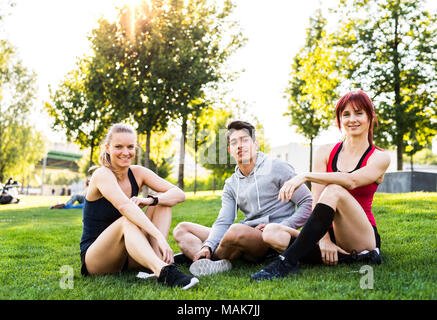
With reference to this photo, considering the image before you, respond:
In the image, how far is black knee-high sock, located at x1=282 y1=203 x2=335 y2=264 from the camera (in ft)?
11.2

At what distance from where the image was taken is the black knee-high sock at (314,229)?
341 centimetres

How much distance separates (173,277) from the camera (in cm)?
327

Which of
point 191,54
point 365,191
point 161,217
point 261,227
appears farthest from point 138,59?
point 365,191

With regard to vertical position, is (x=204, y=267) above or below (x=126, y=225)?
below

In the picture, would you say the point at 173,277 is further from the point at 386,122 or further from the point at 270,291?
the point at 386,122

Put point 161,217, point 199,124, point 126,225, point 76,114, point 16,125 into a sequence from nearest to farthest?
point 126,225
point 161,217
point 199,124
point 76,114
point 16,125

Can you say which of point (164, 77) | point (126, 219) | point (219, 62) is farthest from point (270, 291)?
point (219, 62)

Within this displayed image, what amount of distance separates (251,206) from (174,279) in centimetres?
136

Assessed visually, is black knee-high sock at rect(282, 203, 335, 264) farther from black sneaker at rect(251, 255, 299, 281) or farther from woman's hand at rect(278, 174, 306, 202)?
woman's hand at rect(278, 174, 306, 202)

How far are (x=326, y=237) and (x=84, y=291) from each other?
2281 millimetres

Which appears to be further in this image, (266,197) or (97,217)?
(266,197)

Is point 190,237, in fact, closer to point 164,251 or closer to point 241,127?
point 164,251

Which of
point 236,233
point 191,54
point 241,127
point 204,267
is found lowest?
point 204,267

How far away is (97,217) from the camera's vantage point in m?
3.87
